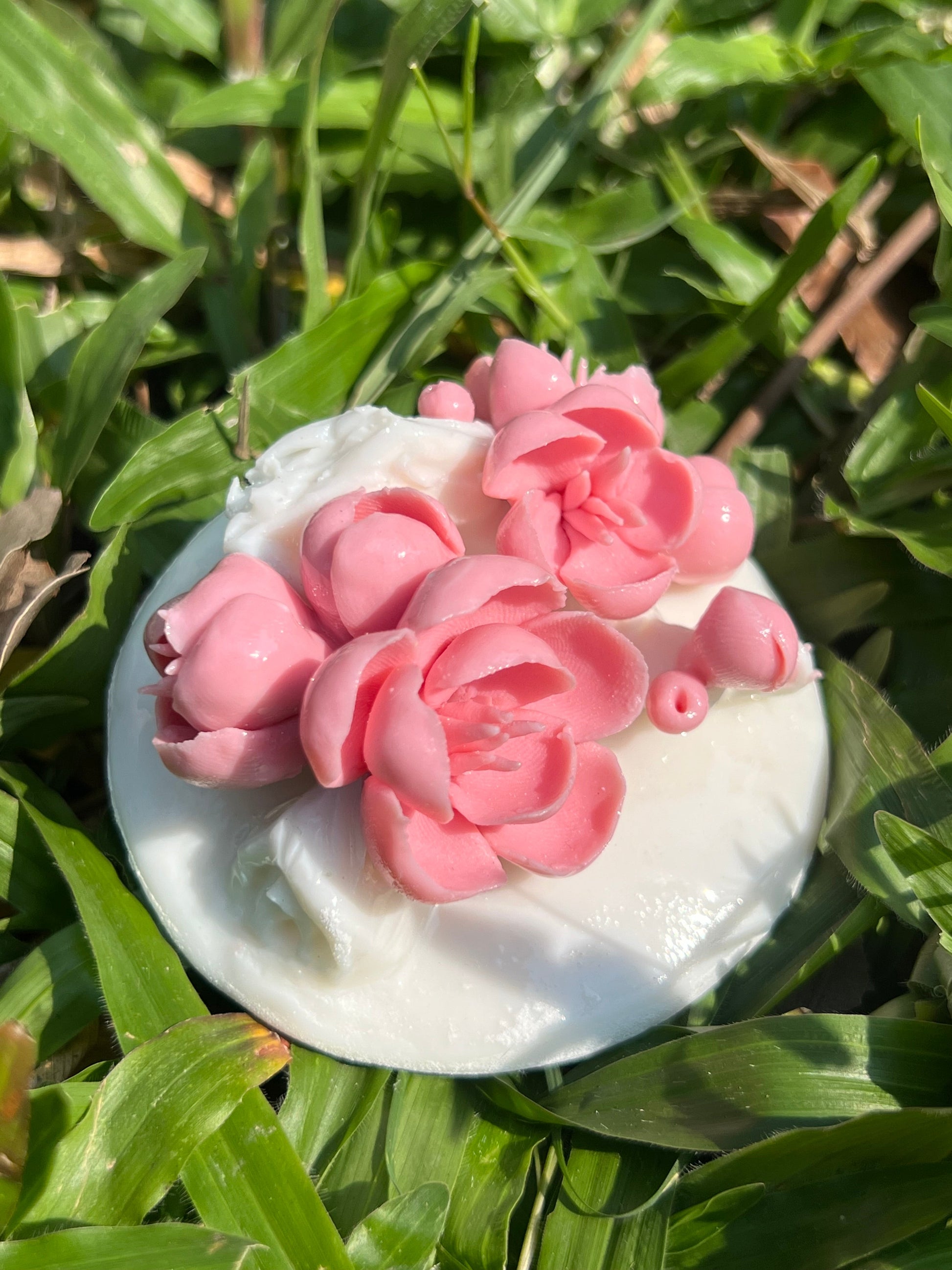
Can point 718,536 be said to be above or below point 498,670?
below

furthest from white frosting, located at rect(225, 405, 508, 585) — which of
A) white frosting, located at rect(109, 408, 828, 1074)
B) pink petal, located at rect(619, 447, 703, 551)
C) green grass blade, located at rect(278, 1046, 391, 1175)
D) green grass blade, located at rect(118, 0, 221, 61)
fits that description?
green grass blade, located at rect(118, 0, 221, 61)

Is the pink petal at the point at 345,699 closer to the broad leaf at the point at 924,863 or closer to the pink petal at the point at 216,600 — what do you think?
the pink petal at the point at 216,600

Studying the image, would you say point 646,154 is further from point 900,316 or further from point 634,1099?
point 634,1099

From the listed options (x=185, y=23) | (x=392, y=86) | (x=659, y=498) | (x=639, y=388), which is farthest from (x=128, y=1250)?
(x=185, y=23)

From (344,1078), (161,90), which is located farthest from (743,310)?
(344,1078)

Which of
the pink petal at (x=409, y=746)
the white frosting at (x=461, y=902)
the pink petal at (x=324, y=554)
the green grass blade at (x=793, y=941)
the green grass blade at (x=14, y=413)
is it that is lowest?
the green grass blade at (x=793, y=941)

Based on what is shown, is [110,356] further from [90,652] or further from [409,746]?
[409,746]

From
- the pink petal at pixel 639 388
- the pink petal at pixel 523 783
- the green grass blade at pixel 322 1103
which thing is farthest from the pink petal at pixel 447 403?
the green grass blade at pixel 322 1103
